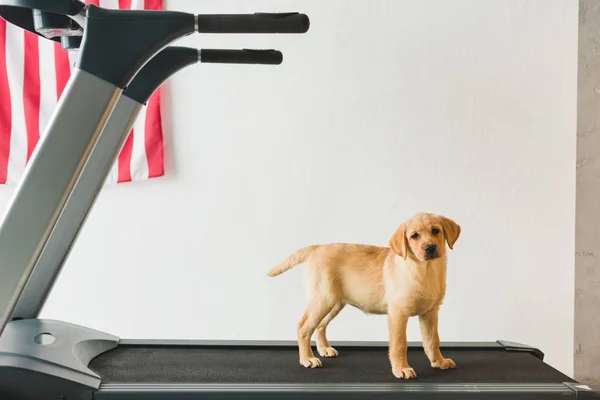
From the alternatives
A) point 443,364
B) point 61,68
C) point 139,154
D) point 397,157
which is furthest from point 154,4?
point 443,364

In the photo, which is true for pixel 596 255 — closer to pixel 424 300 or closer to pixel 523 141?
pixel 523 141

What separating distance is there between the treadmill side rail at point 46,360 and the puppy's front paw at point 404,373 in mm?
640

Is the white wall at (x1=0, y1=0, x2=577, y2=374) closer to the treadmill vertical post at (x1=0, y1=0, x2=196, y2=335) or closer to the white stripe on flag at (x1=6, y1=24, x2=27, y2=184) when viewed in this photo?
the white stripe on flag at (x1=6, y1=24, x2=27, y2=184)

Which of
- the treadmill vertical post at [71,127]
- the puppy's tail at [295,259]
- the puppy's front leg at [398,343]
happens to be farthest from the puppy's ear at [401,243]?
the treadmill vertical post at [71,127]

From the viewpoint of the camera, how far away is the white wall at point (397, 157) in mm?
2479

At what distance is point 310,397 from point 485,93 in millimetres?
1548

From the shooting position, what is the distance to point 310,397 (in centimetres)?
134

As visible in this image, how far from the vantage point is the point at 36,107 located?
8.23 ft

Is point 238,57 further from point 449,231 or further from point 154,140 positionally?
point 154,140

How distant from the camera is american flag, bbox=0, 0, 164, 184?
250cm

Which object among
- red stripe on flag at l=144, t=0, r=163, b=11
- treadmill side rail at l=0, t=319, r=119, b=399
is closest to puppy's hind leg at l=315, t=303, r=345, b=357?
treadmill side rail at l=0, t=319, r=119, b=399

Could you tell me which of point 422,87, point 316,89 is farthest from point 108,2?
point 422,87

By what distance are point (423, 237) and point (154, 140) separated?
138 centimetres

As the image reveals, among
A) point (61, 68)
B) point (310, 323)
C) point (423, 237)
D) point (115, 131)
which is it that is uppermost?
point (61, 68)
